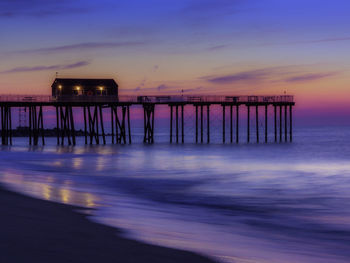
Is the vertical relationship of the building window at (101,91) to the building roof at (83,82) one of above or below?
below

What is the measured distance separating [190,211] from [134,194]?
297 centimetres

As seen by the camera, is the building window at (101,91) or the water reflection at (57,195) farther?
the building window at (101,91)

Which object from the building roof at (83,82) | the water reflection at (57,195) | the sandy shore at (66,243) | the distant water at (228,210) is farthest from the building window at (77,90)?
the sandy shore at (66,243)

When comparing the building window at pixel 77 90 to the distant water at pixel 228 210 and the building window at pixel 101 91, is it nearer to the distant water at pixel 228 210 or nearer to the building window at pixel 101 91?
the building window at pixel 101 91

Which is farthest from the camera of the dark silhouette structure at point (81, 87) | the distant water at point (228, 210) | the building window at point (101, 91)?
the building window at point (101, 91)

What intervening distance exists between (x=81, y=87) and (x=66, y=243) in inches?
1385

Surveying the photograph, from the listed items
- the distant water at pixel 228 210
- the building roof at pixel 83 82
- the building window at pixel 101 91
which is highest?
the building roof at pixel 83 82

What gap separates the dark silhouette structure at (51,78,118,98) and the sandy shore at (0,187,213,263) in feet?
108

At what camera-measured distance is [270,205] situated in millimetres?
9312

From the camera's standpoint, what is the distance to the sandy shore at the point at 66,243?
4.26 metres

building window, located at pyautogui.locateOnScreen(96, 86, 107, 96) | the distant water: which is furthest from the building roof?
the distant water

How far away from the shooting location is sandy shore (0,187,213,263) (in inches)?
168

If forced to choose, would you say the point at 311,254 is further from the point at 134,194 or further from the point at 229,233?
the point at 134,194

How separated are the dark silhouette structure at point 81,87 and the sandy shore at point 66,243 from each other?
108 ft
